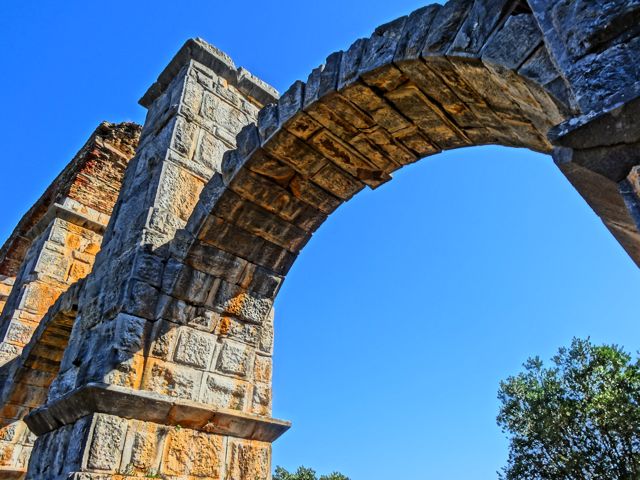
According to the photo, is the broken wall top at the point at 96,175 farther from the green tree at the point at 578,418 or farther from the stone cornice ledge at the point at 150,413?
the green tree at the point at 578,418

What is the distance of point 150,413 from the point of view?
3.00m

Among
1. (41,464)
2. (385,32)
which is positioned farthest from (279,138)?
(41,464)

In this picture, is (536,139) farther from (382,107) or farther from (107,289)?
(107,289)

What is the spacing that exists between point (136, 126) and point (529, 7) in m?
8.27

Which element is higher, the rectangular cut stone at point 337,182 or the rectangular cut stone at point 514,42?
the rectangular cut stone at point 337,182

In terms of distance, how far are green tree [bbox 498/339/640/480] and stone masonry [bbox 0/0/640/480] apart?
394 inches

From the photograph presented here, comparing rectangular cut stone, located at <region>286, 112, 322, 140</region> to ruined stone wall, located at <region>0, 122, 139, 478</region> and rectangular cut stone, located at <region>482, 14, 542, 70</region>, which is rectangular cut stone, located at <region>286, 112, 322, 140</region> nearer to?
rectangular cut stone, located at <region>482, 14, 542, 70</region>

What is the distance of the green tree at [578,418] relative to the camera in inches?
411

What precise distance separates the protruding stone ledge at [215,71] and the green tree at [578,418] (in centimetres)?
1025

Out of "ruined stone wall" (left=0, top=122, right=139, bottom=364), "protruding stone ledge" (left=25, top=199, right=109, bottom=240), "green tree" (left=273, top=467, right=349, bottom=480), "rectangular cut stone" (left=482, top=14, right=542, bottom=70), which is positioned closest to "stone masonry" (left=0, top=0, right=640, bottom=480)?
"rectangular cut stone" (left=482, top=14, right=542, bottom=70)

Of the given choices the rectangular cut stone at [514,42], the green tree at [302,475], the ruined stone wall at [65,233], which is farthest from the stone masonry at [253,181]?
the green tree at [302,475]

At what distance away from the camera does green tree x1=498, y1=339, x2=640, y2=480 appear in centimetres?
1043

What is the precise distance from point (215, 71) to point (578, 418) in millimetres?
11061

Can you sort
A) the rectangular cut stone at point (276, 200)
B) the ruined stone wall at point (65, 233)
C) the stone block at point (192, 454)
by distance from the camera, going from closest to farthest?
1. the stone block at point (192, 454)
2. the rectangular cut stone at point (276, 200)
3. the ruined stone wall at point (65, 233)
